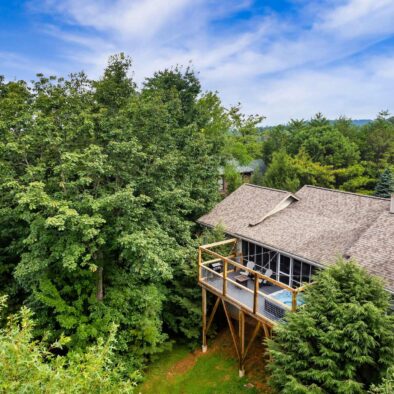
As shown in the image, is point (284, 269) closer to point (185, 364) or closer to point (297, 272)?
point (297, 272)

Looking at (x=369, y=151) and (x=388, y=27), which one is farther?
(x=369, y=151)

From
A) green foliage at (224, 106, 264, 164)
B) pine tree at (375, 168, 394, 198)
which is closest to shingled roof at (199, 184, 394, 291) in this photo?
pine tree at (375, 168, 394, 198)

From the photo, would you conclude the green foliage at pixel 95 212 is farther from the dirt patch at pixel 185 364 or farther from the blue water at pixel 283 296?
the blue water at pixel 283 296

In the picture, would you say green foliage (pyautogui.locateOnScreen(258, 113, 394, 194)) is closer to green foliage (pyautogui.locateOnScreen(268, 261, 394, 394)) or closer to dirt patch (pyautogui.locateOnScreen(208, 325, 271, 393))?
dirt patch (pyautogui.locateOnScreen(208, 325, 271, 393))

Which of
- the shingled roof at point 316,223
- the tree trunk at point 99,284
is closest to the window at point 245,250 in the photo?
the shingled roof at point 316,223

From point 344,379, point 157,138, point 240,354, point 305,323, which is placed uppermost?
point 157,138

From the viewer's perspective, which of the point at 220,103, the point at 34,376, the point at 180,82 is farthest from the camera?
the point at 220,103

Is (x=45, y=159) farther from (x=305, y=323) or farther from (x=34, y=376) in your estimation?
(x=305, y=323)

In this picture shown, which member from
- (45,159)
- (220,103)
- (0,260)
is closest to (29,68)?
(45,159)
